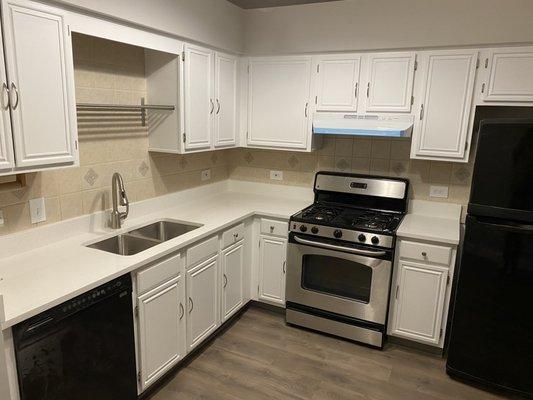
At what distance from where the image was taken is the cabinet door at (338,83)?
9.71ft

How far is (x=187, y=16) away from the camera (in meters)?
2.61

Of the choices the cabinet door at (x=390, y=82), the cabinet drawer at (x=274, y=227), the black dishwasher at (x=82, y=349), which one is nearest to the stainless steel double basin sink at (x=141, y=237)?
the black dishwasher at (x=82, y=349)

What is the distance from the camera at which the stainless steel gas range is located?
2.75 m

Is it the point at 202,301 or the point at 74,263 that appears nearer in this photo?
the point at 74,263

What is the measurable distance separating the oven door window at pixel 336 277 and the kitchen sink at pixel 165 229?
3.10 ft

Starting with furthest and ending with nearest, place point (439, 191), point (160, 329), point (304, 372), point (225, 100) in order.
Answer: point (225, 100) → point (439, 191) → point (304, 372) → point (160, 329)

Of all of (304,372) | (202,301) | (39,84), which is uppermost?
(39,84)

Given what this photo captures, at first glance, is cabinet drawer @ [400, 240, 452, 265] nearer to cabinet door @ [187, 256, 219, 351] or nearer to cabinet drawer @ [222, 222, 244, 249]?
cabinet drawer @ [222, 222, 244, 249]

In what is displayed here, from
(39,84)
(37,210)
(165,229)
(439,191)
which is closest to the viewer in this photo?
(39,84)

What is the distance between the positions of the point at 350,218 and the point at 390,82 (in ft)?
3.49

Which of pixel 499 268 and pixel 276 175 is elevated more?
pixel 276 175

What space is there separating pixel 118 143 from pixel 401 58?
2096mm

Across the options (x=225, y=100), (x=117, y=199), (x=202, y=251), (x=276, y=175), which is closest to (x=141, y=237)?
(x=117, y=199)

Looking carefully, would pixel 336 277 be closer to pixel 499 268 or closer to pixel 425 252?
pixel 425 252
